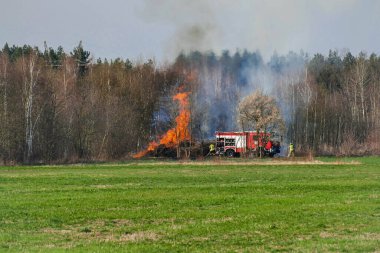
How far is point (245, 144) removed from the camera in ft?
256

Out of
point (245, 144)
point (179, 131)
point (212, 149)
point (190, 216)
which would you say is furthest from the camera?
point (179, 131)

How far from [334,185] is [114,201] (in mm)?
13050

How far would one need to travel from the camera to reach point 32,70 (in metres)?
66.1

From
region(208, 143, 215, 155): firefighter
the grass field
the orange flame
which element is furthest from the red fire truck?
the grass field

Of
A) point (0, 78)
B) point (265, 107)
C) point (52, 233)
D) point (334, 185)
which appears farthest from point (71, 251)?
point (265, 107)

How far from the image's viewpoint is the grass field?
15.0 meters

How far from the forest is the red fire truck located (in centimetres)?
490

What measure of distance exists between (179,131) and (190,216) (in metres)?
59.0

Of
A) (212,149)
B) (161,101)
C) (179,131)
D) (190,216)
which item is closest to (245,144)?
(212,149)

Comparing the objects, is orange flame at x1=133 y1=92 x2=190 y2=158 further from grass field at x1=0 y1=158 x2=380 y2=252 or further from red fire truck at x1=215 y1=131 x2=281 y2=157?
grass field at x1=0 y1=158 x2=380 y2=252

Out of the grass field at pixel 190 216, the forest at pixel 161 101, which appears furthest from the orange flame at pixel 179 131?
the grass field at pixel 190 216

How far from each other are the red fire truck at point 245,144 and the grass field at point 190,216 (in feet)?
139

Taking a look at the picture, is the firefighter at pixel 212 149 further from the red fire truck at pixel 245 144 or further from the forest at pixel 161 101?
the forest at pixel 161 101

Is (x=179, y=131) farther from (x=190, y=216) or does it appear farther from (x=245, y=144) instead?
(x=190, y=216)
